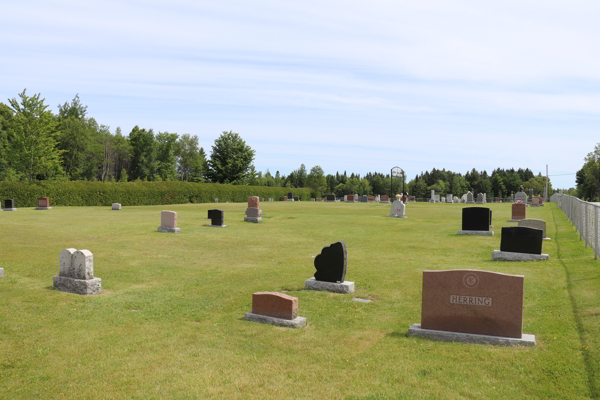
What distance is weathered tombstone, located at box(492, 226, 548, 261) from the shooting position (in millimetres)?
14852

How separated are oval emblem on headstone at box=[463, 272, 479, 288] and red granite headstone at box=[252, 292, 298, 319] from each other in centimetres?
304

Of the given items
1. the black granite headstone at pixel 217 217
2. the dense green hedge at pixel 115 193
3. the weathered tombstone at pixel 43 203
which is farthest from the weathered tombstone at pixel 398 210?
the dense green hedge at pixel 115 193

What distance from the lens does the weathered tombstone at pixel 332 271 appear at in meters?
11.0

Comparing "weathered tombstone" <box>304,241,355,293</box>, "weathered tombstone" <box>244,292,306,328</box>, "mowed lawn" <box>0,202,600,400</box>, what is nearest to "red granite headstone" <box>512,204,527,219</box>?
"mowed lawn" <box>0,202,600,400</box>

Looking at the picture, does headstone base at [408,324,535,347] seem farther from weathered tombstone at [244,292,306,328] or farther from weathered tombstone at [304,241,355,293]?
weathered tombstone at [304,241,355,293]

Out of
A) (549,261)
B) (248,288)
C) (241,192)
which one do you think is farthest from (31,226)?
(241,192)

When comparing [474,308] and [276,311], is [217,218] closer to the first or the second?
[276,311]

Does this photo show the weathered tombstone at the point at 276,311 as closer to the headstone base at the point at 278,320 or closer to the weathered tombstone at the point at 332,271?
the headstone base at the point at 278,320

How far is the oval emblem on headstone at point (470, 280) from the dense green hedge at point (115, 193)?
43.5m

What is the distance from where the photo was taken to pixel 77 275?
36.1ft

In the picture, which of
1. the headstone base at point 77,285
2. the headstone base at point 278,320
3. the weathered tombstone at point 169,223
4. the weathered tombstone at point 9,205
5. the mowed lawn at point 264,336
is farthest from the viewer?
the weathered tombstone at point 9,205

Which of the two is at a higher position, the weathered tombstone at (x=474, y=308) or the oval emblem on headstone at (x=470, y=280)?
the oval emblem on headstone at (x=470, y=280)

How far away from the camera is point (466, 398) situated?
5477mm

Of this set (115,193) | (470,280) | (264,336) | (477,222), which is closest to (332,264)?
(264,336)
